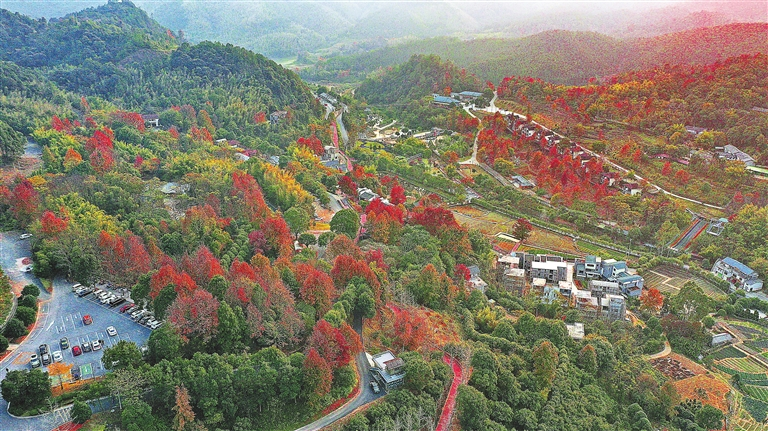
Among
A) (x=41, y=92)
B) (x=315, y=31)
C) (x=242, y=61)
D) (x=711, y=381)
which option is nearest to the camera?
(x=711, y=381)

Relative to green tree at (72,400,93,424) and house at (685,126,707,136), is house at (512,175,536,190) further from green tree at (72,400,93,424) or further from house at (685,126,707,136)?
green tree at (72,400,93,424)

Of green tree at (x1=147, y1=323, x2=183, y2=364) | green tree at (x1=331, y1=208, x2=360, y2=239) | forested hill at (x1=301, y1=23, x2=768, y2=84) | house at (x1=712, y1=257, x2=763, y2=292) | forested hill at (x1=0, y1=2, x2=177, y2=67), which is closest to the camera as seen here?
green tree at (x1=147, y1=323, x2=183, y2=364)

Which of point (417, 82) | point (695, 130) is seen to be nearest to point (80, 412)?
point (695, 130)

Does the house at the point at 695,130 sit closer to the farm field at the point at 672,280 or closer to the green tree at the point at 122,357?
the farm field at the point at 672,280

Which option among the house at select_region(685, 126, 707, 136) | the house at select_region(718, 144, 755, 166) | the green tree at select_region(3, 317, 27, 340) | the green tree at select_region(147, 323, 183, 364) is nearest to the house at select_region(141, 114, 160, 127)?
the green tree at select_region(3, 317, 27, 340)

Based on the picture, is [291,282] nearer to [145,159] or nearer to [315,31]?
[145,159]

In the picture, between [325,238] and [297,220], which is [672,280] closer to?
[325,238]

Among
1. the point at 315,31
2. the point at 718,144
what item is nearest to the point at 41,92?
the point at 718,144
